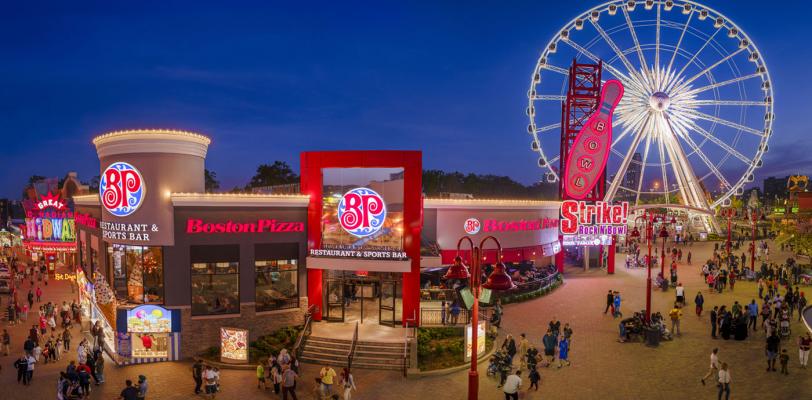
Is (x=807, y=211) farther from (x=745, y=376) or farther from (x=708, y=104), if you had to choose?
(x=745, y=376)

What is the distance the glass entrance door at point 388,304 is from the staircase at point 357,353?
2683 millimetres

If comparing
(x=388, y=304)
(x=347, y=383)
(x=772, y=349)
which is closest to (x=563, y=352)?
(x=772, y=349)

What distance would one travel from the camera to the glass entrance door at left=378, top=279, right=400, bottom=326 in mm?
24000

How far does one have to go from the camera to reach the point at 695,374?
62.6ft

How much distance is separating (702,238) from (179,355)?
66.6 m

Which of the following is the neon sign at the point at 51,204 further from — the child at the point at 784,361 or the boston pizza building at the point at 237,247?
the child at the point at 784,361

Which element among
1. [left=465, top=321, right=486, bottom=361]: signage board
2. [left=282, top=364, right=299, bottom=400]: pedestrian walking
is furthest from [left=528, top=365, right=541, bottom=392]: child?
[left=282, top=364, right=299, bottom=400]: pedestrian walking

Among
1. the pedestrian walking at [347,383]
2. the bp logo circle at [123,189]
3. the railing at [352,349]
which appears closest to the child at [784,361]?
the pedestrian walking at [347,383]

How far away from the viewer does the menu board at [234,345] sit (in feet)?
66.4

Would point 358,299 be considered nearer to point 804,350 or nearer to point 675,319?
point 675,319

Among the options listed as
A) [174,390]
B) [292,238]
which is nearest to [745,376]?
[292,238]

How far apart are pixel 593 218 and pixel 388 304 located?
827 inches

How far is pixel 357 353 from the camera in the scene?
2097cm

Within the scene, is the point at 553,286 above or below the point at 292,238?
below
